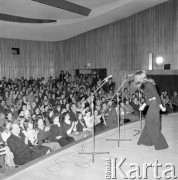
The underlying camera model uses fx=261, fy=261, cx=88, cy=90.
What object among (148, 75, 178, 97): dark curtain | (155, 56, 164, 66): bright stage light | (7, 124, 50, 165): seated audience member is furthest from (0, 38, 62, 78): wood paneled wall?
(7, 124, 50, 165): seated audience member

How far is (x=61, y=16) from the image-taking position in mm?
12375

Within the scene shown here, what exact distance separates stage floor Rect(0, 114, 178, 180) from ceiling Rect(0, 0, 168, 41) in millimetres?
7158

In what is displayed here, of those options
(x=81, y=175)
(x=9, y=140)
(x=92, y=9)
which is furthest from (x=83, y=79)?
(x=81, y=175)

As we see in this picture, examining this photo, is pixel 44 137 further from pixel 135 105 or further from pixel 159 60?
pixel 159 60

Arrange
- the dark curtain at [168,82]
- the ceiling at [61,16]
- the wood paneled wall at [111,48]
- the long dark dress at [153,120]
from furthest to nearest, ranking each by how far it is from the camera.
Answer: the wood paneled wall at [111,48]
the dark curtain at [168,82]
the ceiling at [61,16]
the long dark dress at [153,120]

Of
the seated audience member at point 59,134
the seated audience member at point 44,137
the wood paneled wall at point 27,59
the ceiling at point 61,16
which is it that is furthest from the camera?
the wood paneled wall at point 27,59

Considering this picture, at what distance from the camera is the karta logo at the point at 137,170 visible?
3379 mm

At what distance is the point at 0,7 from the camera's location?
1055 centimetres

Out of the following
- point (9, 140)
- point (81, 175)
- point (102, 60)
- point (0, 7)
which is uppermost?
point (0, 7)

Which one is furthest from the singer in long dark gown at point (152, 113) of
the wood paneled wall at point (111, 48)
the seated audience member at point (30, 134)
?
the wood paneled wall at point (111, 48)

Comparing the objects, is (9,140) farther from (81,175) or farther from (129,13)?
(129,13)

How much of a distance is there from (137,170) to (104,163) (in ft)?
1.66

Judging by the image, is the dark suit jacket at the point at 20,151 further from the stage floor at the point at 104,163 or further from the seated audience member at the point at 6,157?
the stage floor at the point at 104,163

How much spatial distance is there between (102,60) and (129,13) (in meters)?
3.00
